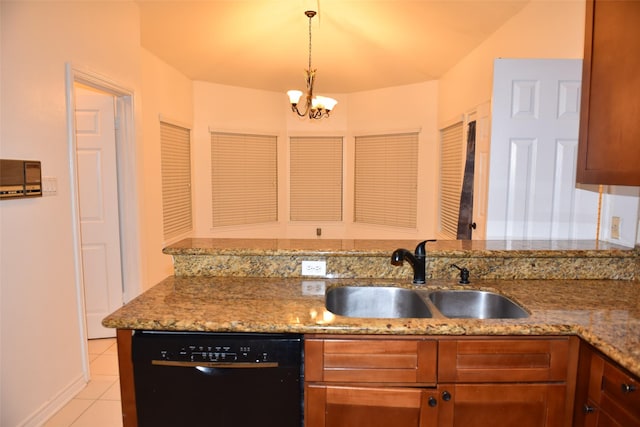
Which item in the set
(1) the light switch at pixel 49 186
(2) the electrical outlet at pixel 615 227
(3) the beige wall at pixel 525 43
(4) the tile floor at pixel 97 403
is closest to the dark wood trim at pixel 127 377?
(4) the tile floor at pixel 97 403

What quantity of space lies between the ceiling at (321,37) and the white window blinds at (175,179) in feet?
2.49

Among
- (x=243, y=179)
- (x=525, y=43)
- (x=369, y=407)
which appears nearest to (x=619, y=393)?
(x=369, y=407)

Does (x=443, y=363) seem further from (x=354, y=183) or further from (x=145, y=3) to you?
(x=354, y=183)

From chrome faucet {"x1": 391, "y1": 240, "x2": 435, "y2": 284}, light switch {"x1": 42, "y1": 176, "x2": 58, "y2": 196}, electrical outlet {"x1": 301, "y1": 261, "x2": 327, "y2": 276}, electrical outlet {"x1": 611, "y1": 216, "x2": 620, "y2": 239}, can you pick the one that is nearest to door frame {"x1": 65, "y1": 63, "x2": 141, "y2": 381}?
light switch {"x1": 42, "y1": 176, "x2": 58, "y2": 196}

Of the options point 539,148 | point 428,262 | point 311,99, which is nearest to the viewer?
point 428,262

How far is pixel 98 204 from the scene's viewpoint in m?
→ 3.27

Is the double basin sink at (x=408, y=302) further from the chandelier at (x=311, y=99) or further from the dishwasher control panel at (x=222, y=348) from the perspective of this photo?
the chandelier at (x=311, y=99)

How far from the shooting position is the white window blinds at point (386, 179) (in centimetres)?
513

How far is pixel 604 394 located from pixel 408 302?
758 millimetres

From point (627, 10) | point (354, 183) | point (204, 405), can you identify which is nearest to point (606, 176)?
point (627, 10)

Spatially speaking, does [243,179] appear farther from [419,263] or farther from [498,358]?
[498,358]

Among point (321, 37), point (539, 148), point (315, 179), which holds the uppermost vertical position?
point (321, 37)

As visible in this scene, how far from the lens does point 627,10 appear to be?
5.10 feet

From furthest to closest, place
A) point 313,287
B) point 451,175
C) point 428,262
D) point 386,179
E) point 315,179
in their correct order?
1. point 315,179
2. point 386,179
3. point 451,175
4. point 428,262
5. point 313,287
